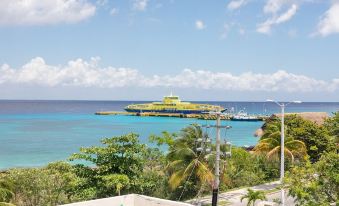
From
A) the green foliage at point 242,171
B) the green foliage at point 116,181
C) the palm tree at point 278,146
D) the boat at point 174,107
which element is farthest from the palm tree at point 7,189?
the boat at point 174,107

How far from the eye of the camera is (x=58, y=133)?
341 feet

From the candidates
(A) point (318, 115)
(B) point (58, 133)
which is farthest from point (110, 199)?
(B) point (58, 133)

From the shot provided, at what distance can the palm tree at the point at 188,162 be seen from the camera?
29.8 m

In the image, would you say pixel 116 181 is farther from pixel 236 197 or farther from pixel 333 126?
pixel 333 126

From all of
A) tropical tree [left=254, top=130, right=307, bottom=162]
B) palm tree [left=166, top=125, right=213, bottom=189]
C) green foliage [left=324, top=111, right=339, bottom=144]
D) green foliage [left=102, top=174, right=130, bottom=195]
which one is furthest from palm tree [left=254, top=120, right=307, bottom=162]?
green foliage [left=102, top=174, right=130, bottom=195]

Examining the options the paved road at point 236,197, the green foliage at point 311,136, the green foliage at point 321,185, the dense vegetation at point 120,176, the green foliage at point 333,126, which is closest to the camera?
the green foliage at point 321,185

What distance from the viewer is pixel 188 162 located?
30.3m

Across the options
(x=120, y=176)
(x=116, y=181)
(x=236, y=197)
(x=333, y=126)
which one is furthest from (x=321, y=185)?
(x=333, y=126)

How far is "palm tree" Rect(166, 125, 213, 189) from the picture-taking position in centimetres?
2981

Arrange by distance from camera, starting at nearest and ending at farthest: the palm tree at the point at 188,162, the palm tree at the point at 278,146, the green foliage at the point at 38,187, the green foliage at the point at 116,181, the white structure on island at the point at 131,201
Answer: the white structure on island at the point at 131,201 < the green foliage at the point at 116,181 < the palm tree at the point at 188,162 < the green foliage at the point at 38,187 < the palm tree at the point at 278,146

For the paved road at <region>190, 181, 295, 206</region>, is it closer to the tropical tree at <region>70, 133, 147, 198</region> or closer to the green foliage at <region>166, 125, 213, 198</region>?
the green foliage at <region>166, 125, 213, 198</region>

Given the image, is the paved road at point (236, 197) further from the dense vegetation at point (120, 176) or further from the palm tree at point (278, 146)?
the palm tree at point (278, 146)

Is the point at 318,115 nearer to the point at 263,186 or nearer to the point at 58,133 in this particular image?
the point at 263,186

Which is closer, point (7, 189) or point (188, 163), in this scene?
point (7, 189)
